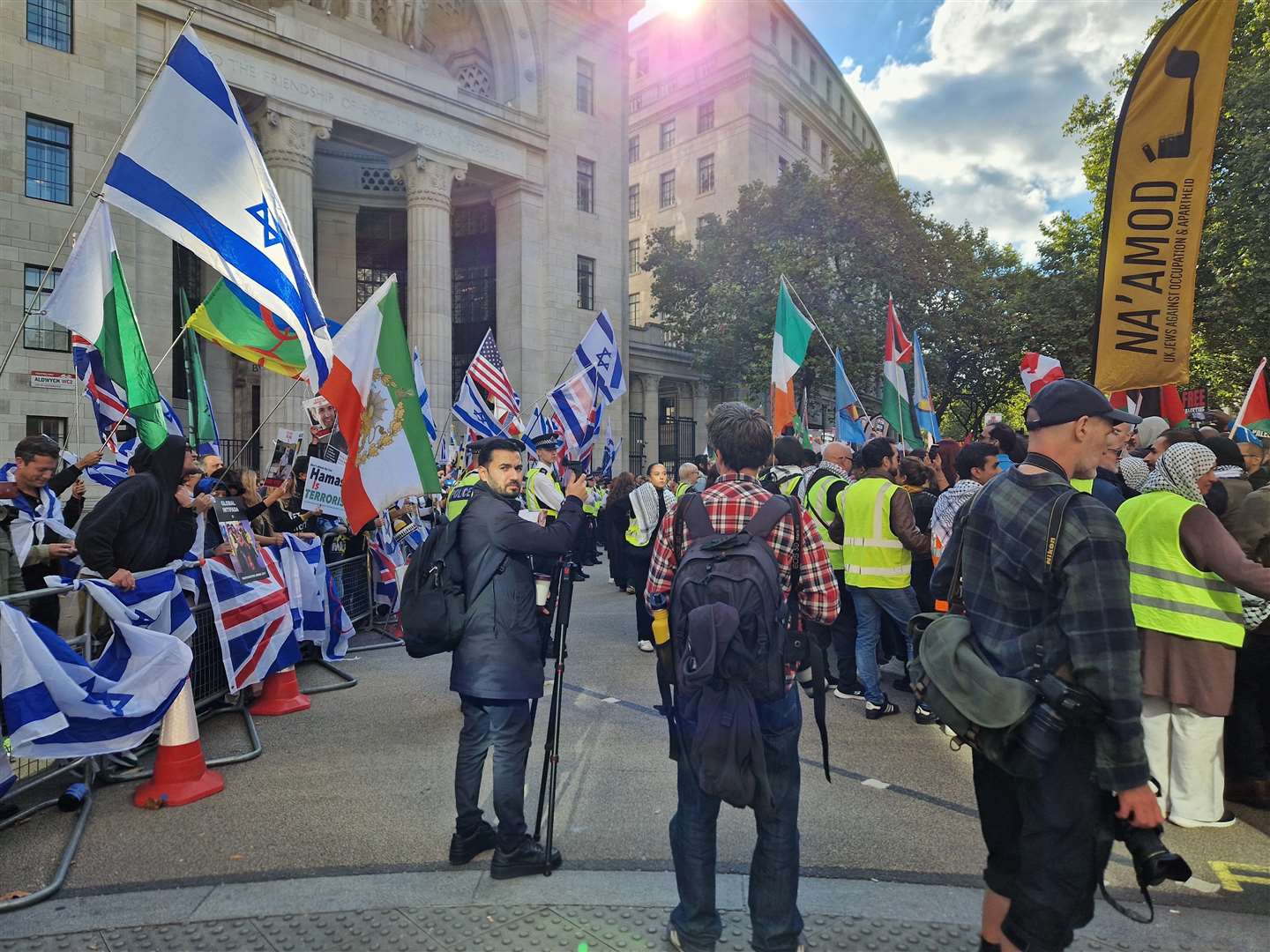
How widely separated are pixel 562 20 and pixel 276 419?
60.3 feet

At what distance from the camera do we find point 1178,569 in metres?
3.77

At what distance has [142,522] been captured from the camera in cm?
474

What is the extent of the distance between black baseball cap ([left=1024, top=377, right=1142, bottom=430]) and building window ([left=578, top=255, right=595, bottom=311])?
89.6 ft

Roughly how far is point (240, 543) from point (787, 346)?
806cm

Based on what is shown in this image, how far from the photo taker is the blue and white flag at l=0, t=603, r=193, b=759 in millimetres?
3629

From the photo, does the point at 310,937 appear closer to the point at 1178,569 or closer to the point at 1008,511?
the point at 1008,511

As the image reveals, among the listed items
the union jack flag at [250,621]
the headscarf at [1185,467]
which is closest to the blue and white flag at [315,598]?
the union jack flag at [250,621]

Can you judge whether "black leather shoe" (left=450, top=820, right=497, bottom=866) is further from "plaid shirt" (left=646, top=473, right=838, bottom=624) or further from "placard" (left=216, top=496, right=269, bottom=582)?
"placard" (left=216, top=496, right=269, bottom=582)

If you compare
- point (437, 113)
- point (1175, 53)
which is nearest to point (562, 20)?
point (437, 113)

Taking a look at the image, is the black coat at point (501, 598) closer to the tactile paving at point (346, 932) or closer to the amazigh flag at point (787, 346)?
the tactile paving at point (346, 932)

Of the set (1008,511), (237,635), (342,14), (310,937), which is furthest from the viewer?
(342,14)

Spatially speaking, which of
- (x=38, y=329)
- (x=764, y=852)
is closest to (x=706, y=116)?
(x=38, y=329)

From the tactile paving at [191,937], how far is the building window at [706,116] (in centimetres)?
4406

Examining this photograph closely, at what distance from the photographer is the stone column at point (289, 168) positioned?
20.2 m
